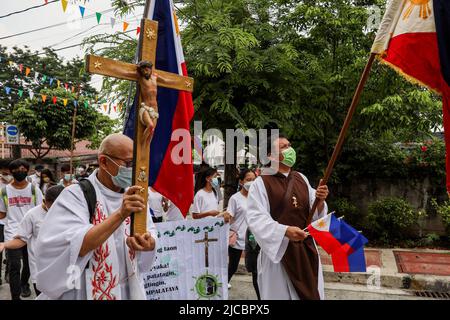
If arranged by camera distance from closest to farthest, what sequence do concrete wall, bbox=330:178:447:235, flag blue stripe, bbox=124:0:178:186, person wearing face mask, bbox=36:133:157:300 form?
1. person wearing face mask, bbox=36:133:157:300
2. flag blue stripe, bbox=124:0:178:186
3. concrete wall, bbox=330:178:447:235

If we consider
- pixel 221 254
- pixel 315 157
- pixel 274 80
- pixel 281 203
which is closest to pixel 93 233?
pixel 281 203

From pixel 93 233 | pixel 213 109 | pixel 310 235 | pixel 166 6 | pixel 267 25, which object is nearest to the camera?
→ pixel 93 233

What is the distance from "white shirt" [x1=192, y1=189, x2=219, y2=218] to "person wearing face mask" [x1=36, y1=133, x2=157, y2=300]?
383cm

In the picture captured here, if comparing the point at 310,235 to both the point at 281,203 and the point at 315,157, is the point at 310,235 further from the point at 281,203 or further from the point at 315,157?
the point at 315,157

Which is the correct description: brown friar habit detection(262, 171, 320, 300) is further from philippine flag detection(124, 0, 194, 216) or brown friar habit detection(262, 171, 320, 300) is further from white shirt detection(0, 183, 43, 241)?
white shirt detection(0, 183, 43, 241)

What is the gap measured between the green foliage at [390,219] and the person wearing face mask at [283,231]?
19.6ft

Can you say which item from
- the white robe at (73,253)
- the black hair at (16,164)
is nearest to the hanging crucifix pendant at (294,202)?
the white robe at (73,253)

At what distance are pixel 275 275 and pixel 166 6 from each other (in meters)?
2.71

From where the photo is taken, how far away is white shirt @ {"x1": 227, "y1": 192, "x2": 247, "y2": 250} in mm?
5859

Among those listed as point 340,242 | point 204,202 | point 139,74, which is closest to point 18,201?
point 204,202

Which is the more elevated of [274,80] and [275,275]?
[274,80]

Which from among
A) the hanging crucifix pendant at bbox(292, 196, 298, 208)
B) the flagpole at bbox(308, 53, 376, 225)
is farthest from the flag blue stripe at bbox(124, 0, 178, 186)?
the flagpole at bbox(308, 53, 376, 225)

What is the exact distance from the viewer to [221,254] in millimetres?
4629

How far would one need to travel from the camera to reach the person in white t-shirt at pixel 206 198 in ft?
21.4
